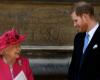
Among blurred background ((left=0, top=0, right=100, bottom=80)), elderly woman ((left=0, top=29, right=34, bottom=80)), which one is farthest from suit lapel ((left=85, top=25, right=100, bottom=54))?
blurred background ((left=0, top=0, right=100, bottom=80))

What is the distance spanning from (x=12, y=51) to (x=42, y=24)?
2.13m

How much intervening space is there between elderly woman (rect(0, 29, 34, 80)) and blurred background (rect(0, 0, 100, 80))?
187cm

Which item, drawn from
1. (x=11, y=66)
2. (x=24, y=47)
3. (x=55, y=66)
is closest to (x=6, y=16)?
(x=24, y=47)

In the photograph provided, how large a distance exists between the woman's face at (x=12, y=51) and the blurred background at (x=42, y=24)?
1.91 m

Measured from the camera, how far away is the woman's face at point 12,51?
508cm

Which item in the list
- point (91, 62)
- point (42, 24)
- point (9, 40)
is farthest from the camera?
point (42, 24)

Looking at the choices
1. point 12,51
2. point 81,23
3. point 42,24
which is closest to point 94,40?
point 81,23

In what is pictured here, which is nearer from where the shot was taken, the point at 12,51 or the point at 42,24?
the point at 12,51

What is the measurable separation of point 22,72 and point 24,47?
6.31 feet

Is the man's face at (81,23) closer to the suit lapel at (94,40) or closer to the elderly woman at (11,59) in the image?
the suit lapel at (94,40)

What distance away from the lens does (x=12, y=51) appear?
16.7ft

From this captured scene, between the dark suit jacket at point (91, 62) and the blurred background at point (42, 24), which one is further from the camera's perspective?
the blurred background at point (42, 24)

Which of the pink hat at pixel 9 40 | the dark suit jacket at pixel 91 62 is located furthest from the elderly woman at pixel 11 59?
the dark suit jacket at pixel 91 62

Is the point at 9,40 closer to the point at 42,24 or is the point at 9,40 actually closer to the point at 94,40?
the point at 94,40
